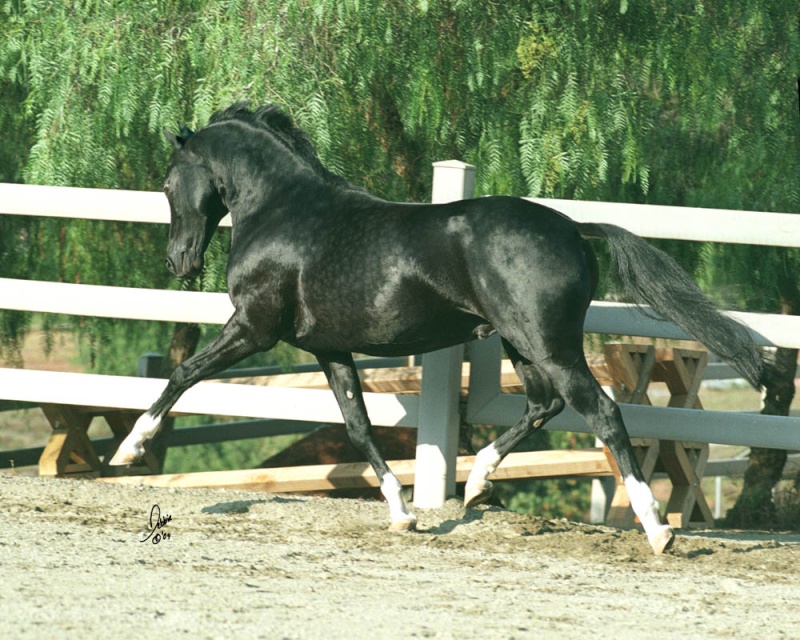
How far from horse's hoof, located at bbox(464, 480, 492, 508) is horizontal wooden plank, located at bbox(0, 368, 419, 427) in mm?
651

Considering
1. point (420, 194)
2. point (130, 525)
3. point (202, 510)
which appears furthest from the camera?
point (420, 194)

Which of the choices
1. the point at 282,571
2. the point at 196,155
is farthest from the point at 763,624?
the point at 196,155

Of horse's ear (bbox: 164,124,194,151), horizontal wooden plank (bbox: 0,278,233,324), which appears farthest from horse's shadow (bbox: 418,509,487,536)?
horse's ear (bbox: 164,124,194,151)

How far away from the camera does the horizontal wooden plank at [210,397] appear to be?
5980 mm

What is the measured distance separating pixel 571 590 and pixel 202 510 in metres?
2.04

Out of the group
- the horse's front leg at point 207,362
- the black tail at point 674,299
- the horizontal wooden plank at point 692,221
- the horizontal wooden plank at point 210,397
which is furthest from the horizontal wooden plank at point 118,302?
the black tail at point 674,299

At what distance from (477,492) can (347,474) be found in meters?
→ 1.75

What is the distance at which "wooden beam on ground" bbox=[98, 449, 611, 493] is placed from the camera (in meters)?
6.93

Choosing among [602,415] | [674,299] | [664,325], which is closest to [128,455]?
[602,415]

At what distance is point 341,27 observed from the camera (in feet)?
21.9

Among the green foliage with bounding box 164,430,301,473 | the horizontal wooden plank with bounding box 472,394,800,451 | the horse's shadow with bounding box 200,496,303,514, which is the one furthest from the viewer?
the green foliage with bounding box 164,430,301,473

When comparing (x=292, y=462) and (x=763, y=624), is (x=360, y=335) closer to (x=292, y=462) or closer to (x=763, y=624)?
(x=763, y=624)

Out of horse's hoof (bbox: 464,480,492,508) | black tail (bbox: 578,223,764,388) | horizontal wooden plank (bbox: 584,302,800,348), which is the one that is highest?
black tail (bbox: 578,223,764,388)

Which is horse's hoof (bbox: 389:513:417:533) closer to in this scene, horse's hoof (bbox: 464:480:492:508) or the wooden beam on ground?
horse's hoof (bbox: 464:480:492:508)
